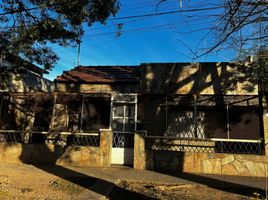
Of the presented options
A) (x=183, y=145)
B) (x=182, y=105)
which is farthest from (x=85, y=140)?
(x=182, y=105)

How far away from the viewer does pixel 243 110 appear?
1280 cm

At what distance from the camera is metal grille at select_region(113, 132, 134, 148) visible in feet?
40.0

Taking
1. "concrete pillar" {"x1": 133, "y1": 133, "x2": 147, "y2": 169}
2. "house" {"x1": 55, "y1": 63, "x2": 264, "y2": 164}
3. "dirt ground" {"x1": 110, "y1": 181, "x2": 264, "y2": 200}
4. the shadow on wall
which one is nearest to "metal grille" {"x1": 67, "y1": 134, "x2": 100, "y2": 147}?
"house" {"x1": 55, "y1": 63, "x2": 264, "y2": 164}

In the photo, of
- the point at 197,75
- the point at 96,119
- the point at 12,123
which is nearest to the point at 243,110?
the point at 197,75

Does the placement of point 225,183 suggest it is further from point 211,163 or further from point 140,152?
point 140,152

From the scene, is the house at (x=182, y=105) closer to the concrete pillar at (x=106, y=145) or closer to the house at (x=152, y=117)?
the house at (x=152, y=117)

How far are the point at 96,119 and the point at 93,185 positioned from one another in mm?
6215

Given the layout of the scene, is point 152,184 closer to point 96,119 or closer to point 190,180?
point 190,180

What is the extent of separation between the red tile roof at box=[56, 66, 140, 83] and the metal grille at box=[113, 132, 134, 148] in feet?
10.2

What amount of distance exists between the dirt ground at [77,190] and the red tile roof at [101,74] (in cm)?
687

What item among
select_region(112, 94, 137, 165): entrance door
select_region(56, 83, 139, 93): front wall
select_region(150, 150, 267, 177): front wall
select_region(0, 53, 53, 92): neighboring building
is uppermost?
select_region(0, 53, 53, 92): neighboring building

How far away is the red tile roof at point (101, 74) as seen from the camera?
14656 millimetres

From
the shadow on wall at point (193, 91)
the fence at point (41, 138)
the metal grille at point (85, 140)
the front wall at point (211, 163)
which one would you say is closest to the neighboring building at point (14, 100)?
the fence at point (41, 138)

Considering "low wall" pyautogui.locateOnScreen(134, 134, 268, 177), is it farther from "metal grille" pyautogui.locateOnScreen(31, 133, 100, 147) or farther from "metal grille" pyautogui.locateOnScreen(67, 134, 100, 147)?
"metal grille" pyautogui.locateOnScreen(31, 133, 100, 147)
